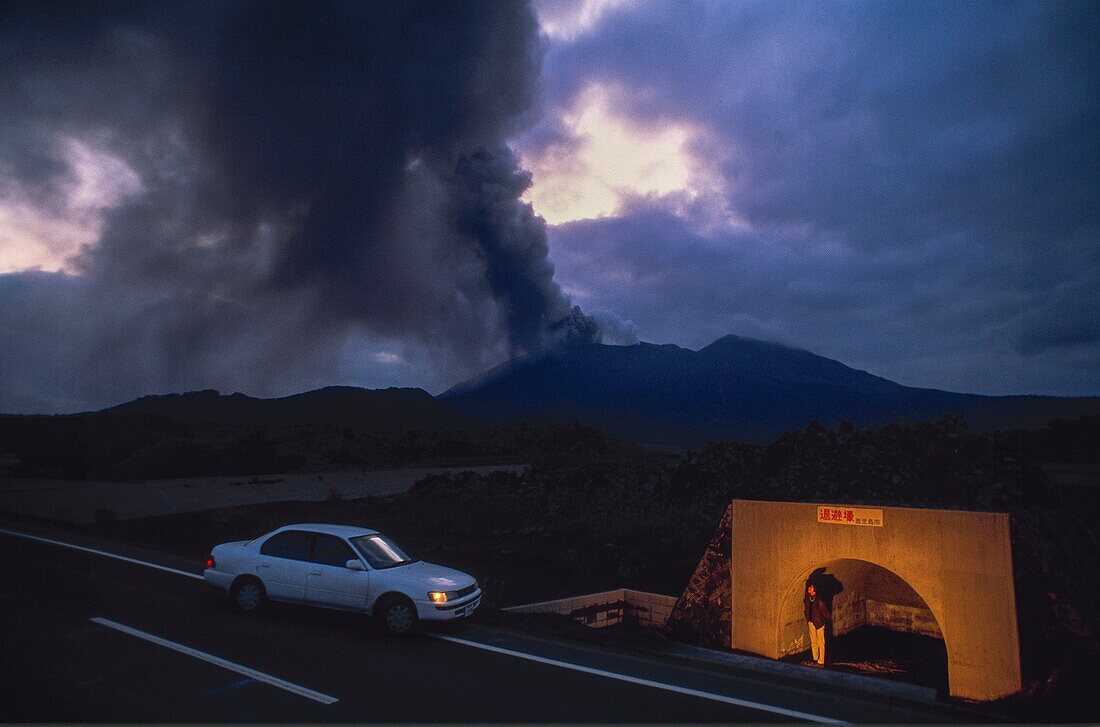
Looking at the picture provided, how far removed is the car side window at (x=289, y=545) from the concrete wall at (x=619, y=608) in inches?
203

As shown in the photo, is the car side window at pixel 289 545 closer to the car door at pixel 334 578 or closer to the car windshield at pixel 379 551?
the car door at pixel 334 578

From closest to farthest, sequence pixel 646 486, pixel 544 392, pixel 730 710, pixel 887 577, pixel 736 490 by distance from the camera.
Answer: pixel 730 710, pixel 887 577, pixel 736 490, pixel 646 486, pixel 544 392

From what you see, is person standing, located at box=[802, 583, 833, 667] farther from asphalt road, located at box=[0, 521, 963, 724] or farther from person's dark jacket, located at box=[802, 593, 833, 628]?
asphalt road, located at box=[0, 521, 963, 724]

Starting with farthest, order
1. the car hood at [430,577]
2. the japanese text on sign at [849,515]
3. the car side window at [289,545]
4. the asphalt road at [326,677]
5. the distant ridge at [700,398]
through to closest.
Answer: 1. the distant ridge at [700,398]
2. the car side window at [289,545]
3. the japanese text on sign at [849,515]
4. the car hood at [430,577]
5. the asphalt road at [326,677]

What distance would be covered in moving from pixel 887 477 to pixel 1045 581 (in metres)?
17.1

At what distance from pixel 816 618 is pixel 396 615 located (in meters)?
6.50

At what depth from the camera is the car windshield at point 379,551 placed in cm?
944

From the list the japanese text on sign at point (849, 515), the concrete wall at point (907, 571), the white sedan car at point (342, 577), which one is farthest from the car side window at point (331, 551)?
the japanese text on sign at point (849, 515)

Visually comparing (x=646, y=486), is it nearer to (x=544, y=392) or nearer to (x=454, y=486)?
(x=454, y=486)

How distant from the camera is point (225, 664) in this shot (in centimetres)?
729

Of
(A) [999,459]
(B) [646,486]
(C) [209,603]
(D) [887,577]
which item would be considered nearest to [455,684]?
(C) [209,603]

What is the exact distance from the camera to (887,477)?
24000mm

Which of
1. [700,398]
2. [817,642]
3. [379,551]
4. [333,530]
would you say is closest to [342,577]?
[379,551]

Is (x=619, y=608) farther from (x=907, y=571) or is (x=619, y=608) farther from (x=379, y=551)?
(x=907, y=571)
